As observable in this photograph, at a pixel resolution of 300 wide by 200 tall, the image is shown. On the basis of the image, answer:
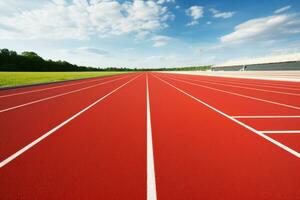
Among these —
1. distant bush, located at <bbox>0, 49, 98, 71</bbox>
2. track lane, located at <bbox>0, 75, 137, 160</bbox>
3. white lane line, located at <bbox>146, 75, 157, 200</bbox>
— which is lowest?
track lane, located at <bbox>0, 75, 137, 160</bbox>

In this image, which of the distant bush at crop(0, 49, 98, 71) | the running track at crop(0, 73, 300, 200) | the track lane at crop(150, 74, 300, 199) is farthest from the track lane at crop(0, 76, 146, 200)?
the distant bush at crop(0, 49, 98, 71)

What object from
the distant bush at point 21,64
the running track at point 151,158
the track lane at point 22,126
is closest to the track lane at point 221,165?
the running track at point 151,158

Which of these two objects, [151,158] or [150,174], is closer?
[150,174]

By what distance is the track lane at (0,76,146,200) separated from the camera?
2631mm

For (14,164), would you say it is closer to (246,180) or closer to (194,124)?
(246,180)

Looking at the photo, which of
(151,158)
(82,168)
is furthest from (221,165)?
(82,168)

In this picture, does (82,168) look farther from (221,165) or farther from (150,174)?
(221,165)

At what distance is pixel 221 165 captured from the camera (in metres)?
3.29

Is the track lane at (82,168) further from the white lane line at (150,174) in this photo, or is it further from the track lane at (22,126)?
the track lane at (22,126)

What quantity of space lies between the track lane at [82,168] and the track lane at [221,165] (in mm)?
453

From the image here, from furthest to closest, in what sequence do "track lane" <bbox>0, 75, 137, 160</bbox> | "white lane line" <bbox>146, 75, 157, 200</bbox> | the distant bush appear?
the distant bush, "track lane" <bbox>0, 75, 137, 160</bbox>, "white lane line" <bbox>146, 75, 157, 200</bbox>

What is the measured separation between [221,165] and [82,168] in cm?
254

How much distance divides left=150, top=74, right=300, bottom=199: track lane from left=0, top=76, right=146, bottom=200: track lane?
453 millimetres

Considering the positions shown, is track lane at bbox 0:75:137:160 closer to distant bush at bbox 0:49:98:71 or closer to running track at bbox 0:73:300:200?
running track at bbox 0:73:300:200
